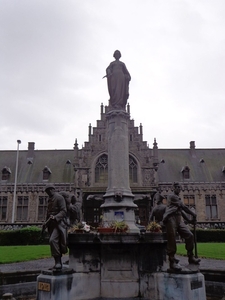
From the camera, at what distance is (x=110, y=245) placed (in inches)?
317

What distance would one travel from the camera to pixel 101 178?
127ft

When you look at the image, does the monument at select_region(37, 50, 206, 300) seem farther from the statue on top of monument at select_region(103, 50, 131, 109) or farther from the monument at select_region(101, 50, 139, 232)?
the statue on top of monument at select_region(103, 50, 131, 109)

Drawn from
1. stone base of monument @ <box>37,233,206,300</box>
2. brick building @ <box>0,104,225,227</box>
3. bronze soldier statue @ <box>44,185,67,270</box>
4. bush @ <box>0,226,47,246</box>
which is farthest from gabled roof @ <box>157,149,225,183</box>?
bronze soldier statue @ <box>44,185,67,270</box>

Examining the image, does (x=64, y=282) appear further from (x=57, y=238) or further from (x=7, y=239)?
(x=7, y=239)

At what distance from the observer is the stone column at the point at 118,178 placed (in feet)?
32.2

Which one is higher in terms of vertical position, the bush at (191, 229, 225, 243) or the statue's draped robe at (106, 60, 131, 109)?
the statue's draped robe at (106, 60, 131, 109)

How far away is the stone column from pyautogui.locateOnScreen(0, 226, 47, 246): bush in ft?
56.2

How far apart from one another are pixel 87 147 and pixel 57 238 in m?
32.5

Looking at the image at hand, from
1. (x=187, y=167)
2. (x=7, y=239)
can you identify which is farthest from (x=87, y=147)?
(x=7, y=239)

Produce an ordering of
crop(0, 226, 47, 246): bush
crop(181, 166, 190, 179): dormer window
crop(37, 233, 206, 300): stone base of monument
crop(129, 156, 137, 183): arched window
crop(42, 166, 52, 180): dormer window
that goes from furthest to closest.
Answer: crop(42, 166, 52, 180): dormer window → crop(181, 166, 190, 179): dormer window → crop(129, 156, 137, 183): arched window → crop(0, 226, 47, 246): bush → crop(37, 233, 206, 300): stone base of monument

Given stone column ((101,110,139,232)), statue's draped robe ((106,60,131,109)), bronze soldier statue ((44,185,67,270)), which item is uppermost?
statue's draped robe ((106,60,131,109))

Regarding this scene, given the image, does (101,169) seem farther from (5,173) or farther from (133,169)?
(5,173)

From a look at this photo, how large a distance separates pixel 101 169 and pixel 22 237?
15.7 meters

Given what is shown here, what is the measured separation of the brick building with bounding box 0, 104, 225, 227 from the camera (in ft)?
125
